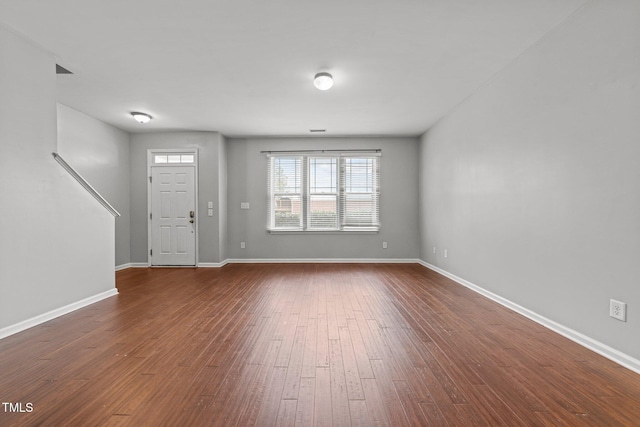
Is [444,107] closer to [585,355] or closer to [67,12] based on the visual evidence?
[585,355]

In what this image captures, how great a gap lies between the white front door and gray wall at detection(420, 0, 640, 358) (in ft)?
16.9

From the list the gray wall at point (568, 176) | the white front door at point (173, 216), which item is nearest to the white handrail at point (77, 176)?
the white front door at point (173, 216)

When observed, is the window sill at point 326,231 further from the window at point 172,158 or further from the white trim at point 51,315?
the white trim at point 51,315

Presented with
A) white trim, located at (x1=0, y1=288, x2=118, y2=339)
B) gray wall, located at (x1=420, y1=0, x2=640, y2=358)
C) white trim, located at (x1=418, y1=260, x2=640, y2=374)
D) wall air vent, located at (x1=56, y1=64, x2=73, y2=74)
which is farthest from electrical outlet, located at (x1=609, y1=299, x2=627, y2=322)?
wall air vent, located at (x1=56, y1=64, x2=73, y2=74)

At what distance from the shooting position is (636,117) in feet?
6.77

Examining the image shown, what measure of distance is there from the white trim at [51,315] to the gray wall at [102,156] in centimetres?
237

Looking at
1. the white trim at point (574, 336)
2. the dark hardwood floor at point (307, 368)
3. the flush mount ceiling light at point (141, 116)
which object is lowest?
the dark hardwood floor at point (307, 368)

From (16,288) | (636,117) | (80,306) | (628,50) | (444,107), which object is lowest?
(80,306)

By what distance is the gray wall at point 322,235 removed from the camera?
21.7ft

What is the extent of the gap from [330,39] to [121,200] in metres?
5.26

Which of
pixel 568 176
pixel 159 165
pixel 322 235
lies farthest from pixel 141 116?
pixel 568 176

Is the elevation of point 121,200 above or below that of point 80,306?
above

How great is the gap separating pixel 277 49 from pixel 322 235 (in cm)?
421

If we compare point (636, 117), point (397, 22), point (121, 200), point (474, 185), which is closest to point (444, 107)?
point (474, 185)
